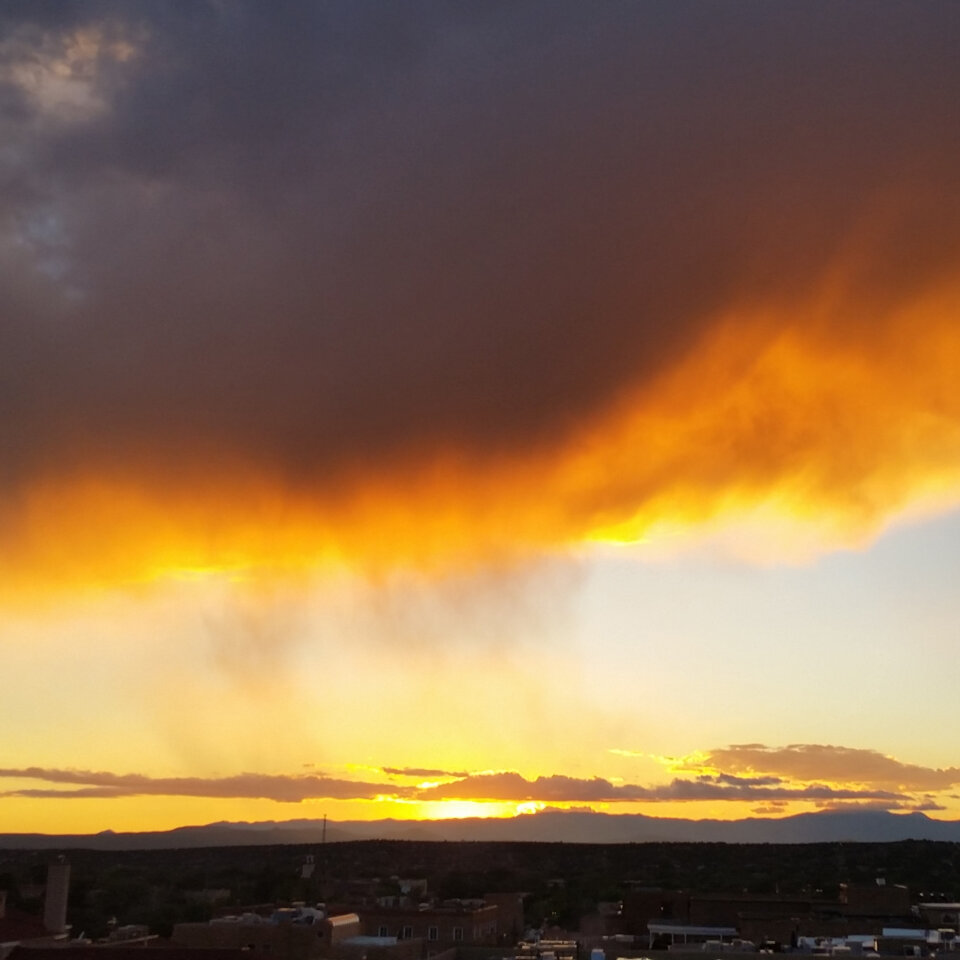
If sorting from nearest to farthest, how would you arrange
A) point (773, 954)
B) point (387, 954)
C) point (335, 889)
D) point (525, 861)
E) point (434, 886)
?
point (773, 954) < point (387, 954) < point (335, 889) < point (434, 886) < point (525, 861)

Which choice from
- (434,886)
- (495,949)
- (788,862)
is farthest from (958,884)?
(495,949)

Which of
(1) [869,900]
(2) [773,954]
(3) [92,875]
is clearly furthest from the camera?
(3) [92,875]

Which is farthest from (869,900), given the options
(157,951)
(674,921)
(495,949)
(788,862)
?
(788,862)

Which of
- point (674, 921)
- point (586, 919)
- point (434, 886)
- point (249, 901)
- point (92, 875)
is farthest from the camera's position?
point (92, 875)

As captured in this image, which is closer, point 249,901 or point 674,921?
point 674,921

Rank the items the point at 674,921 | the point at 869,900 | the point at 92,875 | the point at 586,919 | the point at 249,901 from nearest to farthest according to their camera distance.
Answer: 1. the point at 674,921
2. the point at 869,900
3. the point at 586,919
4. the point at 249,901
5. the point at 92,875

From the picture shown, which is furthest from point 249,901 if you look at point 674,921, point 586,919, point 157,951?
point 157,951

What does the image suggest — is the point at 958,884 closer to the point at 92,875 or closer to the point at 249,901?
the point at 249,901

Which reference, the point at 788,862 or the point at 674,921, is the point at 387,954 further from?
the point at 788,862

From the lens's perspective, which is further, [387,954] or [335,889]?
[335,889]
